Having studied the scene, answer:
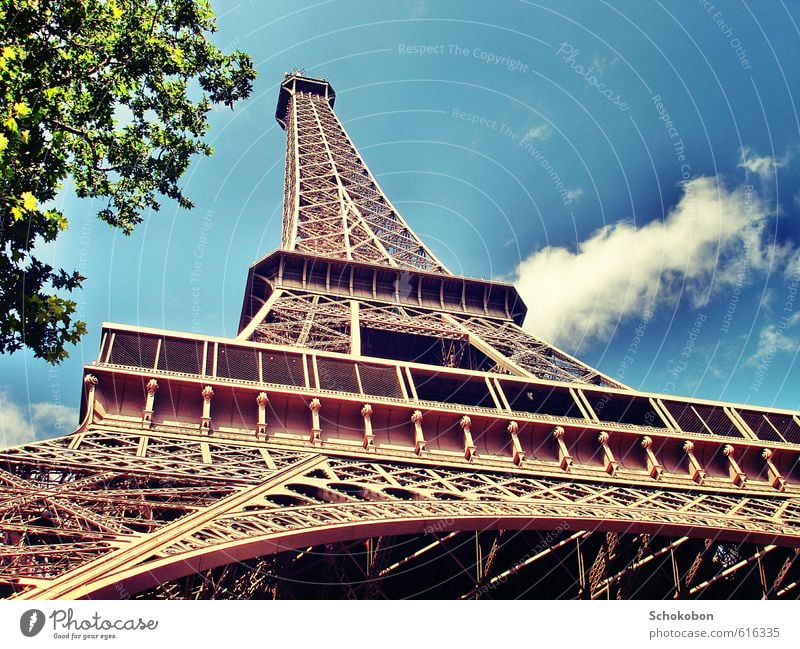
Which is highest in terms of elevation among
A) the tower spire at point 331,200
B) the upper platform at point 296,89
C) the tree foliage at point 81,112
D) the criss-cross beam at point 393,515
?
the upper platform at point 296,89

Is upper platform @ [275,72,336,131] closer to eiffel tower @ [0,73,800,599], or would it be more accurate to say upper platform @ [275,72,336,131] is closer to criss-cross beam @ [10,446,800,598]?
eiffel tower @ [0,73,800,599]

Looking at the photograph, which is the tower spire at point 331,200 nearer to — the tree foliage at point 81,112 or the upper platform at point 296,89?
the upper platform at point 296,89

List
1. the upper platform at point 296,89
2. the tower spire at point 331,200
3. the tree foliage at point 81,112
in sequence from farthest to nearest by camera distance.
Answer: the upper platform at point 296,89 → the tower spire at point 331,200 → the tree foliage at point 81,112

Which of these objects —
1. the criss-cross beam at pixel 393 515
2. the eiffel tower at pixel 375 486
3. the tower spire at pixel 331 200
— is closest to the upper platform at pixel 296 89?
the tower spire at pixel 331 200

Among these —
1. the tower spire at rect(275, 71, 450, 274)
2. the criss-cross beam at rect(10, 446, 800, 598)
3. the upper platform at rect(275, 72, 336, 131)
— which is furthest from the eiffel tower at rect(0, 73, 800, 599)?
the upper platform at rect(275, 72, 336, 131)

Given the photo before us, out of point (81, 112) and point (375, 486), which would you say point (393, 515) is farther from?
point (81, 112)

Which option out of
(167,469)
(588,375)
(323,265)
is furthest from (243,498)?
(323,265)

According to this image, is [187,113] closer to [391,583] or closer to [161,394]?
[161,394]
